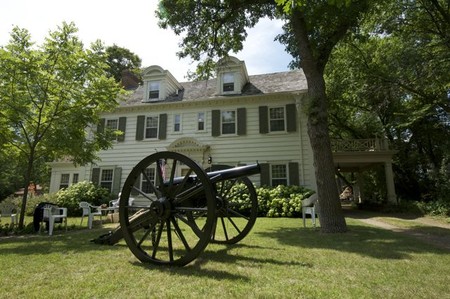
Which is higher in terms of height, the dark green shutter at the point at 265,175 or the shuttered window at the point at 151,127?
the shuttered window at the point at 151,127

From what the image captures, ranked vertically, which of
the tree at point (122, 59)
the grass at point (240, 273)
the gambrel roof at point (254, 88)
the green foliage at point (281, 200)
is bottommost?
the grass at point (240, 273)

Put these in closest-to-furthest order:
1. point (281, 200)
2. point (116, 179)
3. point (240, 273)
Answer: point (240, 273) → point (281, 200) → point (116, 179)

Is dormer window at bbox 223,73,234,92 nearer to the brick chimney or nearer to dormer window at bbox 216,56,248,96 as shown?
dormer window at bbox 216,56,248,96

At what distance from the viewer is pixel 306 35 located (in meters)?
9.01

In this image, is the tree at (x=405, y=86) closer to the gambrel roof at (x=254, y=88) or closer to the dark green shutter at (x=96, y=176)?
the gambrel roof at (x=254, y=88)

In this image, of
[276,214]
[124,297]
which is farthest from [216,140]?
[124,297]

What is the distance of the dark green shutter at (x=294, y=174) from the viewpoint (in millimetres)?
15008

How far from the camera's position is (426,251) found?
17.8ft

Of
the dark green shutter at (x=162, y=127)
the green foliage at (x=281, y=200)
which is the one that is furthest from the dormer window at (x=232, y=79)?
the green foliage at (x=281, y=200)

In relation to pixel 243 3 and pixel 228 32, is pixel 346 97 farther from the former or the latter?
pixel 243 3

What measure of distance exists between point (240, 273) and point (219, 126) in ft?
43.6

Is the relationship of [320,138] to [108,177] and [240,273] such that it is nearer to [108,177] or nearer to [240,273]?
[240,273]

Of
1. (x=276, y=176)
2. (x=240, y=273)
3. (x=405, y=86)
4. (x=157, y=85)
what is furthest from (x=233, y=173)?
(x=157, y=85)

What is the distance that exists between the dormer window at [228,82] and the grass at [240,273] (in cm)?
1285
